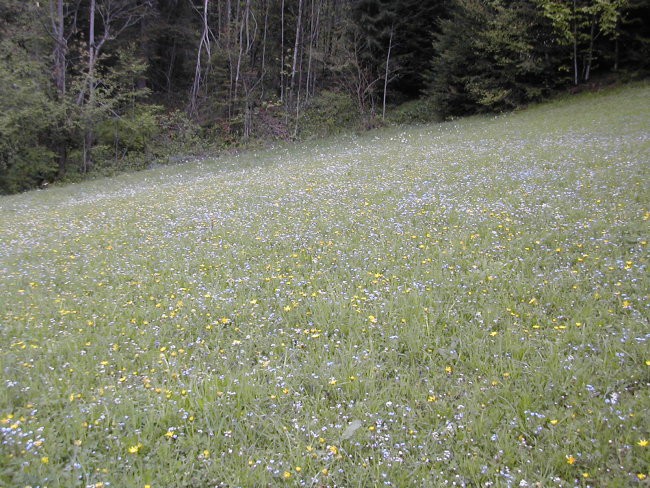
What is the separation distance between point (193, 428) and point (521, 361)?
8.94ft

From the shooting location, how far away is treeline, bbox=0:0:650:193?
24266 millimetres

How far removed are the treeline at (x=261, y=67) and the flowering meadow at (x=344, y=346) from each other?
18.8 m

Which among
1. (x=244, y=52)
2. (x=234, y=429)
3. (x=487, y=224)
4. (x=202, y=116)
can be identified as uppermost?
(x=244, y=52)

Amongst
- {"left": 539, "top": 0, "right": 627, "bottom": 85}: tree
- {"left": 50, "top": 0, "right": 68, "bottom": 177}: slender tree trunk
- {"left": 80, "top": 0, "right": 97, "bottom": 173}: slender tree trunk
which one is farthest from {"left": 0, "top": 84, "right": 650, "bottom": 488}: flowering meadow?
{"left": 50, "top": 0, "right": 68, "bottom": 177}: slender tree trunk

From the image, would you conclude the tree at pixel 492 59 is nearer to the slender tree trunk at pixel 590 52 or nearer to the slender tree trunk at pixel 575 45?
the slender tree trunk at pixel 575 45

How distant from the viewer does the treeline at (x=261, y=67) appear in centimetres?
2427

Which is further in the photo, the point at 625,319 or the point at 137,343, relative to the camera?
the point at 137,343

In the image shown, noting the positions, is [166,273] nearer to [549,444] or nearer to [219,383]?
[219,383]

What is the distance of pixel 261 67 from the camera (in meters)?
34.2

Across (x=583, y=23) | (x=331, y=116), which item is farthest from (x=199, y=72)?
(x=583, y=23)

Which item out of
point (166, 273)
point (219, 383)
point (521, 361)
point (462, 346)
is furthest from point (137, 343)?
point (521, 361)

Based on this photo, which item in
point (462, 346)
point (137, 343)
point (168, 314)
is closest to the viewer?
point (462, 346)

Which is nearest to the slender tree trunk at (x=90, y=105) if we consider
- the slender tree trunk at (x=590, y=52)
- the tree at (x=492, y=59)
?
the tree at (x=492, y=59)

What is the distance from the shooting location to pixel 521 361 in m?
3.88
